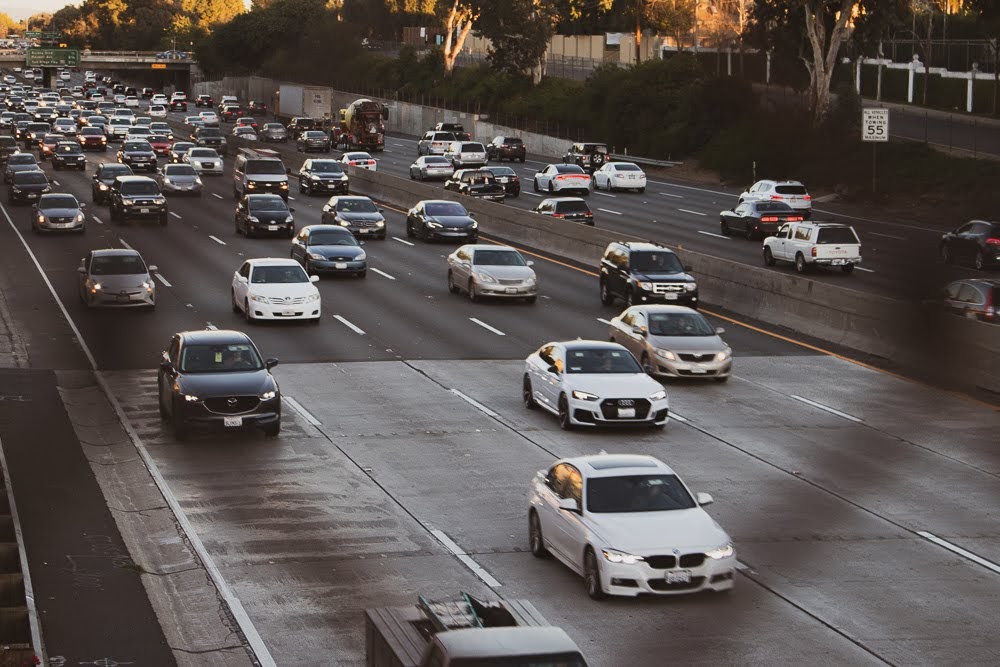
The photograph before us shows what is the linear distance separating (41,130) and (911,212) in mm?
62052

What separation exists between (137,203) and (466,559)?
144ft

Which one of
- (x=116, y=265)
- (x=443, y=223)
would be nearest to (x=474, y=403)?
(x=116, y=265)

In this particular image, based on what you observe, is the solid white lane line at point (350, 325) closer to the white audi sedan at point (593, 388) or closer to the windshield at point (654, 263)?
the windshield at point (654, 263)

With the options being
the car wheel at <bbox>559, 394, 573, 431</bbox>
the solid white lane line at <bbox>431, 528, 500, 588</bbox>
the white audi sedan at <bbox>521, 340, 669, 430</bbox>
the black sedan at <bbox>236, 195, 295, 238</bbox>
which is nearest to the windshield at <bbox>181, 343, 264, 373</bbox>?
the white audi sedan at <bbox>521, 340, 669, 430</bbox>

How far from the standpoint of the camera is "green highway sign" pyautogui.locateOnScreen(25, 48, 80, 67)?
7500 inches

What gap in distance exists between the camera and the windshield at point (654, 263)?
41.4m

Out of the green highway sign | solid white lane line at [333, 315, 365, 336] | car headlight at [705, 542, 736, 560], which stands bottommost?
solid white lane line at [333, 315, 365, 336]

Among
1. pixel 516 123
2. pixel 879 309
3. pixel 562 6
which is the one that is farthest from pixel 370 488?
pixel 562 6

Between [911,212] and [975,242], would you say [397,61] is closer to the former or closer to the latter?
[911,212]

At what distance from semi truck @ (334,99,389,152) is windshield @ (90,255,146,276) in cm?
7037

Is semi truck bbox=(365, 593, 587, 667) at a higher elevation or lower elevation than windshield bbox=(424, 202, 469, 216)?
higher

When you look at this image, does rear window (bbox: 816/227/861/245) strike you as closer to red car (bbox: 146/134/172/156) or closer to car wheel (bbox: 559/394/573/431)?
car wheel (bbox: 559/394/573/431)

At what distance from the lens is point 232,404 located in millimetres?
25672

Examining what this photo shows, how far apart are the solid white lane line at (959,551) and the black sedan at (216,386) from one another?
10760 millimetres
